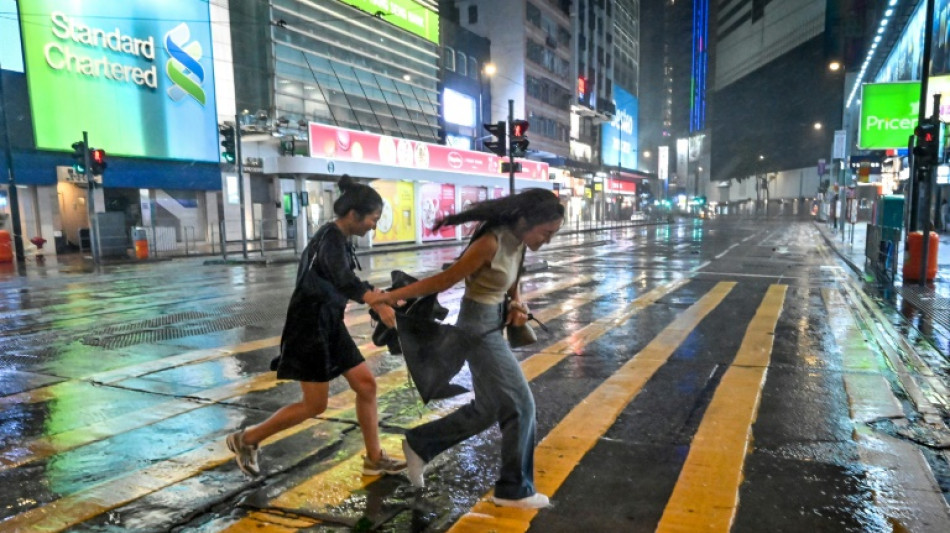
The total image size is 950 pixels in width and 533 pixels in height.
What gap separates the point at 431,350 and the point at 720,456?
215 cm

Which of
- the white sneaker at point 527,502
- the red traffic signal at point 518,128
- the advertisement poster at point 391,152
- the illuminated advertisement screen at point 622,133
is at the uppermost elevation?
the illuminated advertisement screen at point 622,133

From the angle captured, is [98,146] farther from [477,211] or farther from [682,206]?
[682,206]

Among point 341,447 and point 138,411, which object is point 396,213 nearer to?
point 138,411

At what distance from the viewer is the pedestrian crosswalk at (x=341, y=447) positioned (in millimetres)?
3146

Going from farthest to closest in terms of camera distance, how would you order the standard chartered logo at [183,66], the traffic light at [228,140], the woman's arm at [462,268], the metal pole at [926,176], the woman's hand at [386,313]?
the standard chartered logo at [183,66]
the traffic light at [228,140]
the metal pole at [926,176]
the woman's hand at [386,313]
the woman's arm at [462,268]

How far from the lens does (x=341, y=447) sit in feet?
13.4

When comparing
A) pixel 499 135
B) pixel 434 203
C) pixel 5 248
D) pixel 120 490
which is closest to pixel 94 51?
pixel 5 248

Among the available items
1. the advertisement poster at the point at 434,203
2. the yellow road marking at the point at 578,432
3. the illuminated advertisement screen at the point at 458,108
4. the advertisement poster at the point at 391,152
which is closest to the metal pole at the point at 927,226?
the yellow road marking at the point at 578,432

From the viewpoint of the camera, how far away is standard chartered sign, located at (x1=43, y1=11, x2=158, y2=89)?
72.6 feet

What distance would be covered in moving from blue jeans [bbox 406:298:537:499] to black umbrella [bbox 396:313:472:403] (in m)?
0.07

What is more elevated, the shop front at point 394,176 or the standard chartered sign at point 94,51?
the standard chartered sign at point 94,51

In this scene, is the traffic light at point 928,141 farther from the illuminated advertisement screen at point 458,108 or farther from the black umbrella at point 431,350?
the illuminated advertisement screen at point 458,108

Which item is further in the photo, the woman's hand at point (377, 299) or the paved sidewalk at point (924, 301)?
the paved sidewalk at point (924, 301)

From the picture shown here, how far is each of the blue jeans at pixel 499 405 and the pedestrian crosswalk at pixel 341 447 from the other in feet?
0.73
